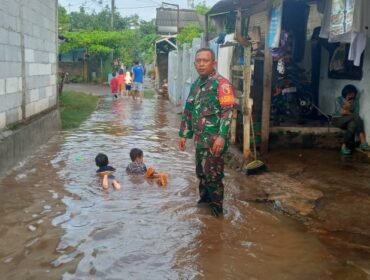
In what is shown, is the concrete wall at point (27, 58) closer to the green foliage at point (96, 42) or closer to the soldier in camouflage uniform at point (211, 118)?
the soldier in camouflage uniform at point (211, 118)

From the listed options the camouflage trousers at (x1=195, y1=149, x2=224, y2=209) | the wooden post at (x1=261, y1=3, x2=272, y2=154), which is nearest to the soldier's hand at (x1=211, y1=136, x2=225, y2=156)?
the camouflage trousers at (x1=195, y1=149, x2=224, y2=209)

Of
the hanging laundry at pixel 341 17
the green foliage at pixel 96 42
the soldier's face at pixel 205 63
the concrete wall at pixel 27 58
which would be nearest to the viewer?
the soldier's face at pixel 205 63

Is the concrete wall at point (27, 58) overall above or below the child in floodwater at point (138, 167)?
above

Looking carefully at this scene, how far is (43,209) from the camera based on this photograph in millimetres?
5531

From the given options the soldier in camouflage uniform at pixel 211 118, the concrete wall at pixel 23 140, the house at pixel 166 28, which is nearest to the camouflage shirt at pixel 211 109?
the soldier in camouflage uniform at pixel 211 118

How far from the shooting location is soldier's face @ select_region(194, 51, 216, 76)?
17.2 ft

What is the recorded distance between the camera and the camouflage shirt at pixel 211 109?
5.15 m

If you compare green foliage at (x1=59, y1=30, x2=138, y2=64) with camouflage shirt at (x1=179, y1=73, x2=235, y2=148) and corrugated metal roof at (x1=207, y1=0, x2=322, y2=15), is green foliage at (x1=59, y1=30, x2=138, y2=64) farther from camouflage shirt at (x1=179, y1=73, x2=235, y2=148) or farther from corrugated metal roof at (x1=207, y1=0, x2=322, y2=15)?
camouflage shirt at (x1=179, y1=73, x2=235, y2=148)

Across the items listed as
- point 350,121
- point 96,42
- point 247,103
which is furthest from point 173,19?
point 247,103

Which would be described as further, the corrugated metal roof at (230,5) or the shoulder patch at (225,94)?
the corrugated metal roof at (230,5)

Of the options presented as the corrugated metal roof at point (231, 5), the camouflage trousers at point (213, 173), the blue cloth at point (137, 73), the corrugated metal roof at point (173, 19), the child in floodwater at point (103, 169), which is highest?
the corrugated metal roof at point (173, 19)

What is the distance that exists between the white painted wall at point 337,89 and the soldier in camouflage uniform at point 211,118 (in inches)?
175

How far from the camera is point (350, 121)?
875 cm

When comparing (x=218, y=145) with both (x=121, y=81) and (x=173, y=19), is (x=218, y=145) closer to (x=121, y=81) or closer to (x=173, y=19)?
(x=121, y=81)
